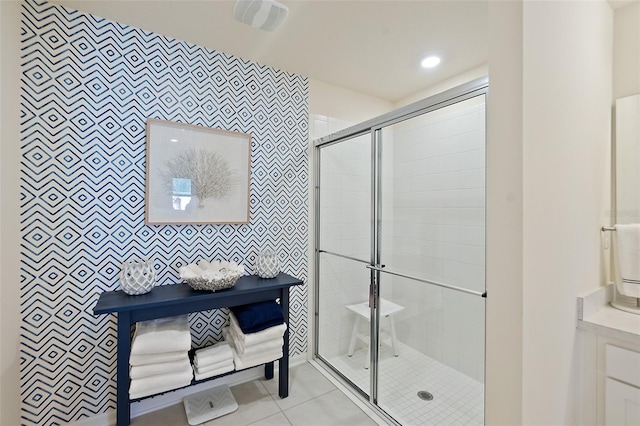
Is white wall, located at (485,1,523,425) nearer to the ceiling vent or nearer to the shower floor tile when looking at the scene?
the shower floor tile

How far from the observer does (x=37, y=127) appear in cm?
158

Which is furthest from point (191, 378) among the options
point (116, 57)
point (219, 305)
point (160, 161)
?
point (116, 57)

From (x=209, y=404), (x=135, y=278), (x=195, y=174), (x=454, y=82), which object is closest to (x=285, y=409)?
(x=209, y=404)

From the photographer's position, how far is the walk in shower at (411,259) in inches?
65.1

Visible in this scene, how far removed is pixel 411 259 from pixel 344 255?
576 mm

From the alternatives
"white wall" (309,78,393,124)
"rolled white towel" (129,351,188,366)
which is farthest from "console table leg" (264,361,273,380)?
"white wall" (309,78,393,124)

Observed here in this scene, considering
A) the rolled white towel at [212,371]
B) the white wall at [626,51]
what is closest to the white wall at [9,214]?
the rolled white towel at [212,371]

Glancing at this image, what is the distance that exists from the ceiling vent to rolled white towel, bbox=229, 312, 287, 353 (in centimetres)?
183

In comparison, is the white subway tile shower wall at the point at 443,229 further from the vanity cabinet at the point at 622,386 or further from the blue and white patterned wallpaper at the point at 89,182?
the blue and white patterned wallpaper at the point at 89,182

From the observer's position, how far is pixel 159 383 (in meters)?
1.60

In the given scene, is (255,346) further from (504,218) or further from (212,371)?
(504,218)

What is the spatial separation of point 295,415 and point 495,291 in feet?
4.92

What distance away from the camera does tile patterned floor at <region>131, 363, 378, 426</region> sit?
1.80m

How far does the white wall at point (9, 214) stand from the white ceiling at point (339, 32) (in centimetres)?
39
